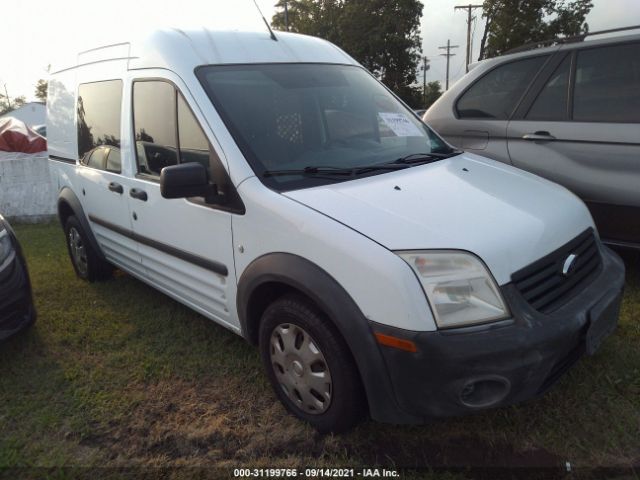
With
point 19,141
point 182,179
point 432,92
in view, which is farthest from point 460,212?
point 432,92

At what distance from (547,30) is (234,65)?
78.9ft

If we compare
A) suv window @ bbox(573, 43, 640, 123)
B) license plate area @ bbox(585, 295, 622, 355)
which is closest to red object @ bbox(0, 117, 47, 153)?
suv window @ bbox(573, 43, 640, 123)

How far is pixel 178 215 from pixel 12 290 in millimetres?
1280

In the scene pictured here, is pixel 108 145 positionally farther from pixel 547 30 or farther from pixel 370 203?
pixel 547 30

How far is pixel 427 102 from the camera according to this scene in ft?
163

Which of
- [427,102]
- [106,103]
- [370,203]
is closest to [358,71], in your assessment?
[370,203]

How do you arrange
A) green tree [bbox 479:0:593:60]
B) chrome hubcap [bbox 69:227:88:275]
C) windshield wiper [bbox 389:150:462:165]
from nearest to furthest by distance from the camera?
1. windshield wiper [bbox 389:150:462:165]
2. chrome hubcap [bbox 69:227:88:275]
3. green tree [bbox 479:0:593:60]

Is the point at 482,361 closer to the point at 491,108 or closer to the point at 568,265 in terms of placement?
the point at 568,265

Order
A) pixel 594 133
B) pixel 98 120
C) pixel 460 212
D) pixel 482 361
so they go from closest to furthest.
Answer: pixel 482 361 < pixel 460 212 < pixel 594 133 < pixel 98 120

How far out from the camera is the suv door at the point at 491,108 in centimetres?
385

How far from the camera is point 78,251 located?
178 inches

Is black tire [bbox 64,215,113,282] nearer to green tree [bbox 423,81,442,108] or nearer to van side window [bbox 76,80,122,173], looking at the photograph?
van side window [bbox 76,80,122,173]

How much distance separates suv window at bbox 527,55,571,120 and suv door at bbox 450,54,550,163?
5.9 inches

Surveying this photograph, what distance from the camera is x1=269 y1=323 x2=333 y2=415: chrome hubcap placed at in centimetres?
224
